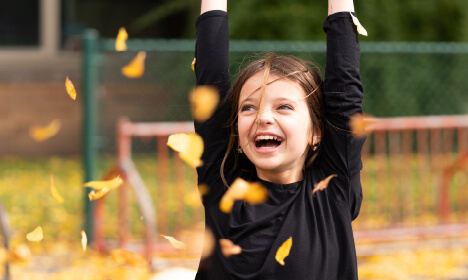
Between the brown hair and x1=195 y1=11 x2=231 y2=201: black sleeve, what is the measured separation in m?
0.03

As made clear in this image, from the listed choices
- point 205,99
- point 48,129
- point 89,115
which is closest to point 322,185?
point 205,99

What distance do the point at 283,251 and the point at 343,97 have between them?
16.4 inches

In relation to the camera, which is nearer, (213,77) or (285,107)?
(285,107)

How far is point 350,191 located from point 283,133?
23 centimetres

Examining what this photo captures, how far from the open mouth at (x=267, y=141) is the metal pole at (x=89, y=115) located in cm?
382

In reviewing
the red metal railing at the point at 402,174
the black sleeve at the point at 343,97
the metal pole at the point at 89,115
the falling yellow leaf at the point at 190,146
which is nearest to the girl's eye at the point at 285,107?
the black sleeve at the point at 343,97

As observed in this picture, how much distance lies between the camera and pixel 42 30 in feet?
37.0

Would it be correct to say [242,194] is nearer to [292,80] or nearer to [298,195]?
[298,195]

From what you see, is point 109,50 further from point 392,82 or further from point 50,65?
point 50,65

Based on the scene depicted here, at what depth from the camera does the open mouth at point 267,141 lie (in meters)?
1.85

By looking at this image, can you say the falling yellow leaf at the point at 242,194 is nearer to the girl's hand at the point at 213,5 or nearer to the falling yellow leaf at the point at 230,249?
the falling yellow leaf at the point at 230,249

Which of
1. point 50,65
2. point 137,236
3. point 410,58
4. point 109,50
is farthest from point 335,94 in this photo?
point 50,65

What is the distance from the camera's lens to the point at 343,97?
1.91 meters

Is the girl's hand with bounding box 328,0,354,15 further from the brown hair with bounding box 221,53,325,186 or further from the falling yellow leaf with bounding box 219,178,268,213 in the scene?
the falling yellow leaf with bounding box 219,178,268,213
